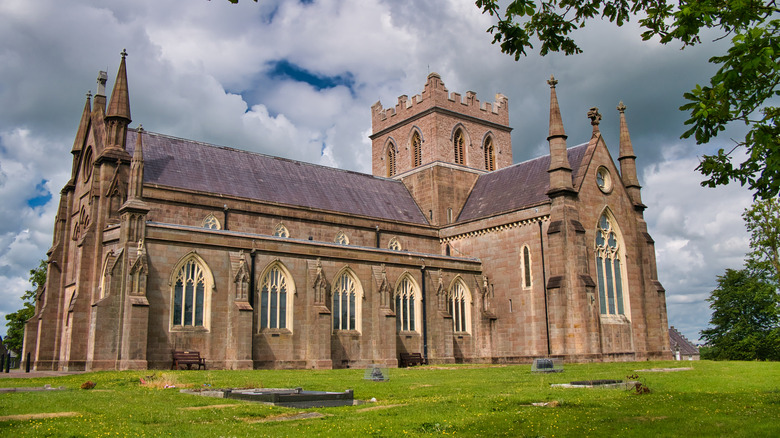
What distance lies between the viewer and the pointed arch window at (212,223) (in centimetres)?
3872

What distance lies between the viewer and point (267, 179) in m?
44.3

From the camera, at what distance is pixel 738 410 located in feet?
44.3

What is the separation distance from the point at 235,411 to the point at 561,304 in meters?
28.5

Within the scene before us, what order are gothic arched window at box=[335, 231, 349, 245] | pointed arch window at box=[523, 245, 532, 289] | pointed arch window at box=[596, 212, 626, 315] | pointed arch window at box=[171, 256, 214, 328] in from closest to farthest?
1. pointed arch window at box=[171, 256, 214, 328]
2. pointed arch window at box=[596, 212, 626, 315]
3. pointed arch window at box=[523, 245, 532, 289]
4. gothic arched window at box=[335, 231, 349, 245]

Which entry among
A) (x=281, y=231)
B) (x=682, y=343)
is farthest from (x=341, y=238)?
(x=682, y=343)

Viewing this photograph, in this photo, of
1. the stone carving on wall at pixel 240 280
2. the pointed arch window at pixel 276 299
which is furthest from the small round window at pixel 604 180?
the stone carving on wall at pixel 240 280

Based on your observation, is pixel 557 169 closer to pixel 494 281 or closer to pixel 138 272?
pixel 494 281

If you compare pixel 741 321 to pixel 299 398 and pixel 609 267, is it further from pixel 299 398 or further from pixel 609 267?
pixel 299 398

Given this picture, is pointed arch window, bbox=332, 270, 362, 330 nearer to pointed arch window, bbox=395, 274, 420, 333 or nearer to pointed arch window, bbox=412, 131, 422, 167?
pointed arch window, bbox=395, 274, 420, 333

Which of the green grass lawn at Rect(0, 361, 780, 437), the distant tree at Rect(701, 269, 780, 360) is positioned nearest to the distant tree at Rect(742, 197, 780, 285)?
the distant tree at Rect(701, 269, 780, 360)

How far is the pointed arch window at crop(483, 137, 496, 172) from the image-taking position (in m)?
56.9

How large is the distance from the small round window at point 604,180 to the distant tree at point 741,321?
68.7 feet

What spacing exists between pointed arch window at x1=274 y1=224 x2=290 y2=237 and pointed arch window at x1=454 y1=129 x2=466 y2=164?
60.6 ft

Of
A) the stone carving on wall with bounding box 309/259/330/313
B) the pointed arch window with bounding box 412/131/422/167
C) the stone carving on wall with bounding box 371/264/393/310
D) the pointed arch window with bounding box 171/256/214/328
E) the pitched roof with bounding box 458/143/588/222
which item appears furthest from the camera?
the pointed arch window with bounding box 412/131/422/167
